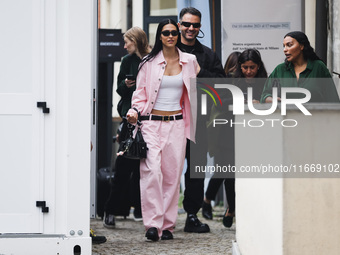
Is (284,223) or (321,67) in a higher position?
(321,67)

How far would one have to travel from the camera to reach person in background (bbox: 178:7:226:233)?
8.97 metres

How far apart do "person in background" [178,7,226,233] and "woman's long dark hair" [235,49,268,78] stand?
259 mm

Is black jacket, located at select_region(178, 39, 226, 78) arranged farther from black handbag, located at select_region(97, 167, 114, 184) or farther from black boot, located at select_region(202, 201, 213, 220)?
black boot, located at select_region(202, 201, 213, 220)

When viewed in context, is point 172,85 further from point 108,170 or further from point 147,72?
point 108,170

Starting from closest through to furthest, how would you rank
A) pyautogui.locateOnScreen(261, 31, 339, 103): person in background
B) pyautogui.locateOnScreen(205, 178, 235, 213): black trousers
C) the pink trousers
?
pyautogui.locateOnScreen(261, 31, 339, 103): person in background, the pink trousers, pyautogui.locateOnScreen(205, 178, 235, 213): black trousers

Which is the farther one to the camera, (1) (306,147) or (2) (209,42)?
(2) (209,42)

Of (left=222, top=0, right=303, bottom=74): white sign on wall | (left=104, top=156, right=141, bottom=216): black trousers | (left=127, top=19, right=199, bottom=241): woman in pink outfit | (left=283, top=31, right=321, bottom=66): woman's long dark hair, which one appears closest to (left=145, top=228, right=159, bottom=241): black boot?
(left=127, top=19, right=199, bottom=241): woman in pink outfit

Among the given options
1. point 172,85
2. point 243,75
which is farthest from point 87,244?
point 243,75

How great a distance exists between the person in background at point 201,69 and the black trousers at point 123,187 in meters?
0.71

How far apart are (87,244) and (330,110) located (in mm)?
2500

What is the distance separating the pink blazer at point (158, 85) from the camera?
8367mm

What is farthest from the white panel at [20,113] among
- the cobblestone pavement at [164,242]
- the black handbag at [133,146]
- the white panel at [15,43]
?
the black handbag at [133,146]

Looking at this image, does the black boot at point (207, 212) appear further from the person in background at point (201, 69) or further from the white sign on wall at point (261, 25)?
the white sign on wall at point (261, 25)

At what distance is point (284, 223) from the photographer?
5.06 metres
